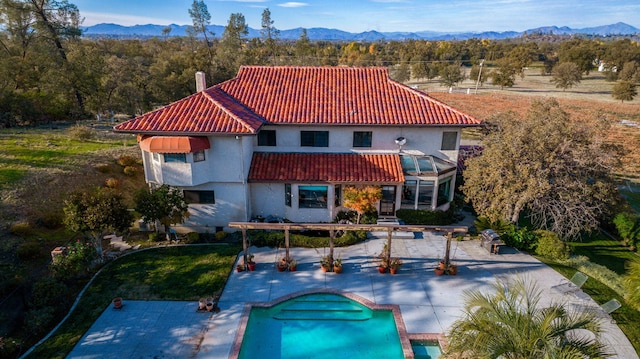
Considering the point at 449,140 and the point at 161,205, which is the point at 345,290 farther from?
the point at 449,140

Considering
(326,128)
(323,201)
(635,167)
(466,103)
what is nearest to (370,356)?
(323,201)

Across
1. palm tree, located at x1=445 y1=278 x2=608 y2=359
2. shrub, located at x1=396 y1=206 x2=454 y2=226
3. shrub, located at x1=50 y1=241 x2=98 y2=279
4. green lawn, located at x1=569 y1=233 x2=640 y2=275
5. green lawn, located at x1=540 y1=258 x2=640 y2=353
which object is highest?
palm tree, located at x1=445 y1=278 x2=608 y2=359

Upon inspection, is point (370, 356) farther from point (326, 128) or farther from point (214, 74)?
point (214, 74)

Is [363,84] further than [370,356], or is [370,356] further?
[363,84]

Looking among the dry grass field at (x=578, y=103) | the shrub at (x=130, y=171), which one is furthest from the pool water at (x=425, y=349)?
the shrub at (x=130, y=171)

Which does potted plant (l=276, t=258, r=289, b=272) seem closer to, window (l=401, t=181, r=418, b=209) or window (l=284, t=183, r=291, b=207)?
window (l=284, t=183, r=291, b=207)

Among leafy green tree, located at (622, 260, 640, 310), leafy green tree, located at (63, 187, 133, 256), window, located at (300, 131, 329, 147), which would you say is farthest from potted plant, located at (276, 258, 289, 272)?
leafy green tree, located at (622, 260, 640, 310)
